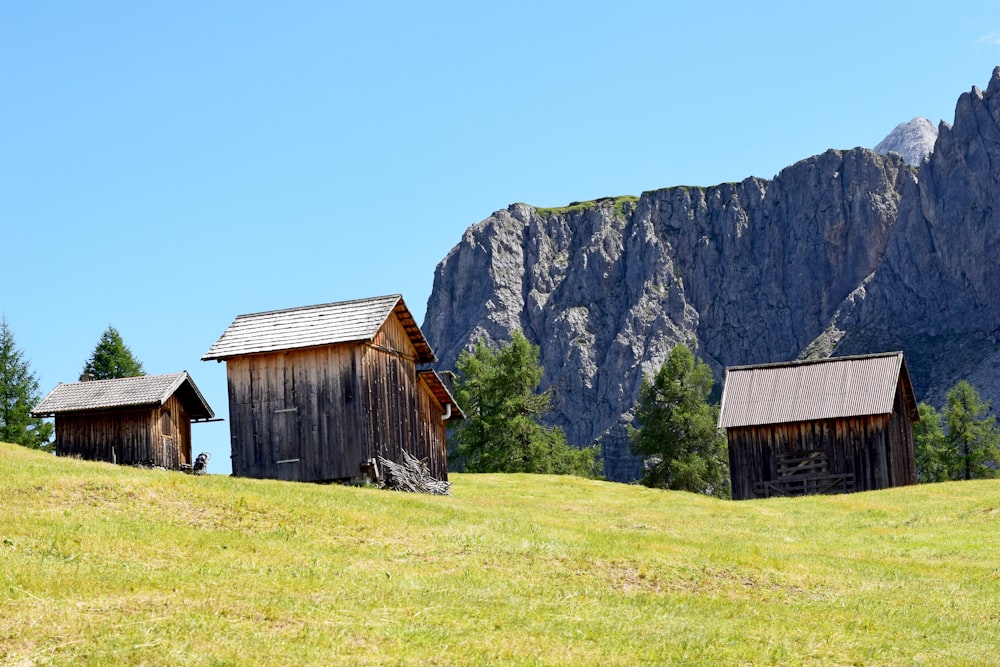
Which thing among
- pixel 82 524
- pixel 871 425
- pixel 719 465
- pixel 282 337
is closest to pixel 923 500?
pixel 871 425

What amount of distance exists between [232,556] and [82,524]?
325 centimetres

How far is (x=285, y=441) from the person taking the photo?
143 ft

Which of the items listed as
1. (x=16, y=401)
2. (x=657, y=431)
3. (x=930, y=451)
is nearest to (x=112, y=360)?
(x=16, y=401)

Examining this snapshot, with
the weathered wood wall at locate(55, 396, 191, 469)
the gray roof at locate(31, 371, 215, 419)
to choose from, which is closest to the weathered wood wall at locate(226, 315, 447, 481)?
the gray roof at locate(31, 371, 215, 419)

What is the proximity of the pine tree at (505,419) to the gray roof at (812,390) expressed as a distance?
28.8m

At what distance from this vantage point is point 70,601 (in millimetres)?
17609

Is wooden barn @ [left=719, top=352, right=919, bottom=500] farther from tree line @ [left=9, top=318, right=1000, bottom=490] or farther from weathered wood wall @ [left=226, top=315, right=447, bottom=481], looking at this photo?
tree line @ [left=9, top=318, right=1000, bottom=490]

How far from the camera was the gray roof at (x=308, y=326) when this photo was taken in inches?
1714

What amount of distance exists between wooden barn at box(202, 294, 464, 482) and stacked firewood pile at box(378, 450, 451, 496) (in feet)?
1.42

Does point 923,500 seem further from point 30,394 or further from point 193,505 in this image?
point 30,394

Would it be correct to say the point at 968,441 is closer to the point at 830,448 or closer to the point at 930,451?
the point at 930,451

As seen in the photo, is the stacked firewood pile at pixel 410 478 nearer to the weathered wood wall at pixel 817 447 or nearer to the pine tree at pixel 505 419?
the weathered wood wall at pixel 817 447

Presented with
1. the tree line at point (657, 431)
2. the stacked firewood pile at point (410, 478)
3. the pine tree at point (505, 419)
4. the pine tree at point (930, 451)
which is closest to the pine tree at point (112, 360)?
the tree line at point (657, 431)

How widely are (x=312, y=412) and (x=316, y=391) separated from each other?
0.76 meters
